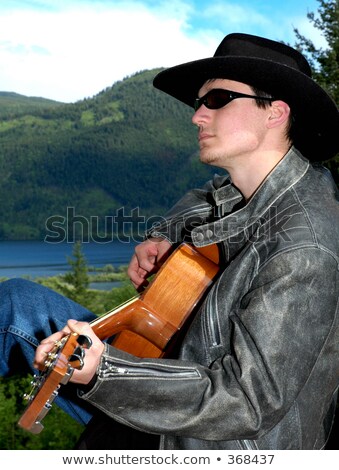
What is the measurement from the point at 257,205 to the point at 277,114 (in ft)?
1.75

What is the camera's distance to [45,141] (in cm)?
15962

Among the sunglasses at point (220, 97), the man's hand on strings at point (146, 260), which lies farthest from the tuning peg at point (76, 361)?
the man's hand on strings at point (146, 260)

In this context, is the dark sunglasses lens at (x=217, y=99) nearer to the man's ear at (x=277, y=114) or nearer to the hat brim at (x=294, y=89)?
the hat brim at (x=294, y=89)

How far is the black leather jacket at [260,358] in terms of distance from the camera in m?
2.51

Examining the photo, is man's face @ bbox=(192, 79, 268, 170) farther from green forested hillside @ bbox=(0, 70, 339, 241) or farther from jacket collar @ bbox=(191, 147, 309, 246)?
green forested hillside @ bbox=(0, 70, 339, 241)

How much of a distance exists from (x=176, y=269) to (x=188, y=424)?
927 millimetres

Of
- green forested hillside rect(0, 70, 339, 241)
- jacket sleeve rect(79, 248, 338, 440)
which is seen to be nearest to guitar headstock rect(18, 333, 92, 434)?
jacket sleeve rect(79, 248, 338, 440)

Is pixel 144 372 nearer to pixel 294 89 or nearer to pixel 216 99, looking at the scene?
pixel 216 99

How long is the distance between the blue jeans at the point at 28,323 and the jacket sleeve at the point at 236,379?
3.43ft

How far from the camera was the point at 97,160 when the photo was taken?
159625 mm

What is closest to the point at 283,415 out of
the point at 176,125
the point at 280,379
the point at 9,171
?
the point at 280,379

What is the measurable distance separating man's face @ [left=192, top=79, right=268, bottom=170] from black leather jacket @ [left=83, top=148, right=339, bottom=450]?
326mm

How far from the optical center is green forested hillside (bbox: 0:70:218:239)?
459 feet

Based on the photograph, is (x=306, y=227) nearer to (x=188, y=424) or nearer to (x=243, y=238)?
(x=243, y=238)
